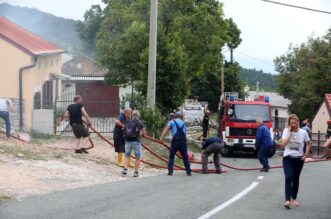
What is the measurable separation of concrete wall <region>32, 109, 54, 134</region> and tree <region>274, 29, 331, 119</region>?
28.8m

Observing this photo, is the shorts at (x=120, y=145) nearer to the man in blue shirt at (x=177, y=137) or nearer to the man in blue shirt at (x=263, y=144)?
the man in blue shirt at (x=177, y=137)

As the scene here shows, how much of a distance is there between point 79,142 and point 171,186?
5181 millimetres

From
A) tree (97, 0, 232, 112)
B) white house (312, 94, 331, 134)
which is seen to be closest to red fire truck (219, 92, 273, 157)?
tree (97, 0, 232, 112)

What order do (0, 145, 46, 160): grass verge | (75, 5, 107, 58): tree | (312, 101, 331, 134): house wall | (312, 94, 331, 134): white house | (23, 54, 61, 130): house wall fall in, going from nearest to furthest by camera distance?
(0, 145, 46, 160): grass verge < (23, 54, 61, 130): house wall < (312, 94, 331, 134): white house < (312, 101, 331, 134): house wall < (75, 5, 107, 58): tree

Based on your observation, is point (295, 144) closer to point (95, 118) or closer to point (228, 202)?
point (228, 202)

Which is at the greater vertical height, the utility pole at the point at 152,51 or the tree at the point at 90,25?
the tree at the point at 90,25

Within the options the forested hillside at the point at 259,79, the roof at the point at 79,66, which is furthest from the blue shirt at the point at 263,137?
the forested hillside at the point at 259,79

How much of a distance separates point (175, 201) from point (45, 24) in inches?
2071

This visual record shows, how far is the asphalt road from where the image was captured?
10.1m

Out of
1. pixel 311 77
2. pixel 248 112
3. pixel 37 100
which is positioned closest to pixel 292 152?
pixel 248 112

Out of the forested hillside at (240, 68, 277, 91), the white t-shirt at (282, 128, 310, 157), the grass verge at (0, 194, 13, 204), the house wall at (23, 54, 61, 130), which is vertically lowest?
the grass verge at (0, 194, 13, 204)

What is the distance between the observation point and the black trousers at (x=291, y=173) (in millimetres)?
11234

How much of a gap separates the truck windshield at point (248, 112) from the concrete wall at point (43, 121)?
7934mm

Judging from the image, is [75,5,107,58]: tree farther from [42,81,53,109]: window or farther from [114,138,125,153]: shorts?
[114,138,125,153]: shorts
